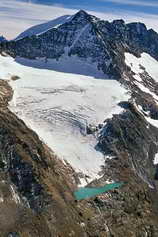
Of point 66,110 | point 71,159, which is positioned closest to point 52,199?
point 71,159

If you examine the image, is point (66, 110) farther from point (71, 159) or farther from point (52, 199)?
point (52, 199)

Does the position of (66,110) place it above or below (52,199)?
above

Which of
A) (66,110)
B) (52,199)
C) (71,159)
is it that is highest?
(66,110)

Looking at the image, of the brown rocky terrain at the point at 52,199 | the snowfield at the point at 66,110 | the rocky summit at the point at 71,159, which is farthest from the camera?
the snowfield at the point at 66,110

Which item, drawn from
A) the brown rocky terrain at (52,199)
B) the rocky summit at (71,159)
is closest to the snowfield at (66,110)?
the rocky summit at (71,159)

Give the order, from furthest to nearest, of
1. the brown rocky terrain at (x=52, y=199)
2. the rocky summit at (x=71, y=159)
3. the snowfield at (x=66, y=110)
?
the snowfield at (x=66, y=110), the rocky summit at (x=71, y=159), the brown rocky terrain at (x=52, y=199)

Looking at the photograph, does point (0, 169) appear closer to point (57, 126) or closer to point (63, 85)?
point (57, 126)

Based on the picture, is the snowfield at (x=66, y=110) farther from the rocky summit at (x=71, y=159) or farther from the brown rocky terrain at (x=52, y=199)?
the brown rocky terrain at (x=52, y=199)

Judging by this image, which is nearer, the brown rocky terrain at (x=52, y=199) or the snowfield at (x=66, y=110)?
the brown rocky terrain at (x=52, y=199)
